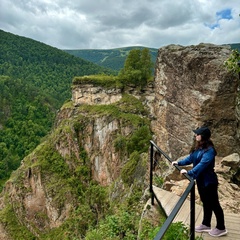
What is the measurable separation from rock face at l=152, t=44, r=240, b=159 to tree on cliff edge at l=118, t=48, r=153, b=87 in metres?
19.9

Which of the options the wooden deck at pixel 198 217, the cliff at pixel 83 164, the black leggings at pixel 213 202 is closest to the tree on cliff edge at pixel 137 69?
the cliff at pixel 83 164

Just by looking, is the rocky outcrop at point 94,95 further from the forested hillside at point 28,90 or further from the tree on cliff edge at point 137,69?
the forested hillside at point 28,90

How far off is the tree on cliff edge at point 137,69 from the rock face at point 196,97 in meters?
19.9

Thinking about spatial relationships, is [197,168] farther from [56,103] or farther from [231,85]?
[56,103]

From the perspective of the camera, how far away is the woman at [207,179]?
554cm

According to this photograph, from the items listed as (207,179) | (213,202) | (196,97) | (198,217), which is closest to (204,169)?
(207,179)

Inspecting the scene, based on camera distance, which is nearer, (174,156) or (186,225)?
(186,225)

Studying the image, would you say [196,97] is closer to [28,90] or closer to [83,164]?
[83,164]

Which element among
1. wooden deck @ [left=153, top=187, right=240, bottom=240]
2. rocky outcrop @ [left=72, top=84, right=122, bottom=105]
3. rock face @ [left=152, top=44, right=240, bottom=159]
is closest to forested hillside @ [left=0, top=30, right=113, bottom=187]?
rocky outcrop @ [left=72, top=84, right=122, bottom=105]

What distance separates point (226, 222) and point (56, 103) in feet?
344

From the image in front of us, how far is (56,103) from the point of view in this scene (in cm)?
10794

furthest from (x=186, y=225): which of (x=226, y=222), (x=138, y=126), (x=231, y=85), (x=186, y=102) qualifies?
(x=138, y=126)

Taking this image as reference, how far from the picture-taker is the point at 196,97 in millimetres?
16016

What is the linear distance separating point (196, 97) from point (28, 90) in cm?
9653
